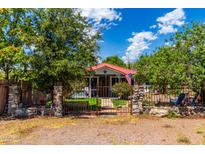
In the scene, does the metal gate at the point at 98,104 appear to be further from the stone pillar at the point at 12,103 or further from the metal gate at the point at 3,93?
the metal gate at the point at 3,93

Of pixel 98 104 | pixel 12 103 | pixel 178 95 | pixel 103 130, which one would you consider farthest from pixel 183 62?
pixel 12 103

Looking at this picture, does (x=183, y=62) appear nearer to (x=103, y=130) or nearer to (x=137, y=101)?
(x=137, y=101)

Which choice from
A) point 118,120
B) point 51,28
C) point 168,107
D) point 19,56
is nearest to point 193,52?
point 168,107

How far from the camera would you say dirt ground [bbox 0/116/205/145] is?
34.1 ft

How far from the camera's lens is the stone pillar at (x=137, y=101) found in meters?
16.7

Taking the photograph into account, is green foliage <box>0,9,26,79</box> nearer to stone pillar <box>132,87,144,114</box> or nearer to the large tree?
the large tree

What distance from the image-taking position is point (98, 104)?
22.1 metres

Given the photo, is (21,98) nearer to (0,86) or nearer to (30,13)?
(0,86)

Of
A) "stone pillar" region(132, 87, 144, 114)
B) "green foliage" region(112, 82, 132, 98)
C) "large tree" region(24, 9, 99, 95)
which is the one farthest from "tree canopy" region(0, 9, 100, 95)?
"green foliage" region(112, 82, 132, 98)

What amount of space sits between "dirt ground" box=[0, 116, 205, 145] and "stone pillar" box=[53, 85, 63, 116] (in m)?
0.83

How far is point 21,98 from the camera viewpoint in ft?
57.0

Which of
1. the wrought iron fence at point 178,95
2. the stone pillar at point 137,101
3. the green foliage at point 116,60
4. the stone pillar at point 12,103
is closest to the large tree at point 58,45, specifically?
the stone pillar at point 12,103

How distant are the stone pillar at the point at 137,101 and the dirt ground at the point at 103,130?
93cm

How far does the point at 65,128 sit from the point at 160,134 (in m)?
4.02
